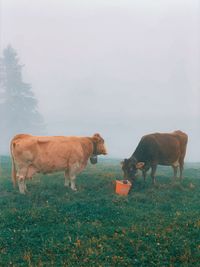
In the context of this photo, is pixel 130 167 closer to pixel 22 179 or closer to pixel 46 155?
pixel 46 155

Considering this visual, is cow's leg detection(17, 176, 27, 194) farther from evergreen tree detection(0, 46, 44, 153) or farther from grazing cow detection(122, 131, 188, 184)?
evergreen tree detection(0, 46, 44, 153)

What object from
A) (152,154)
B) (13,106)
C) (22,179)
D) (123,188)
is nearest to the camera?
(22,179)

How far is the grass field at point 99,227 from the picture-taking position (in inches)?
403

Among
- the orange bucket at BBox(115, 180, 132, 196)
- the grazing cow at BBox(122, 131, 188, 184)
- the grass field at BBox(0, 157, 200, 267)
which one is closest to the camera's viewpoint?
the grass field at BBox(0, 157, 200, 267)

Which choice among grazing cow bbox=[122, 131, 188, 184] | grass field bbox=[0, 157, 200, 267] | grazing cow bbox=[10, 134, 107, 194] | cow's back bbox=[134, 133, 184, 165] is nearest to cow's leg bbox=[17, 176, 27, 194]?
grazing cow bbox=[10, 134, 107, 194]

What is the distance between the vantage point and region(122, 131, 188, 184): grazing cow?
18.8 metres

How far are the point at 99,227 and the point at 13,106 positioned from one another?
69693 mm

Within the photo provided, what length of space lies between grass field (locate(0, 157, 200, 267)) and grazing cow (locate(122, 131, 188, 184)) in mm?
1177

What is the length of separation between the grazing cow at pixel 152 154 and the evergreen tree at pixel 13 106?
60.8m

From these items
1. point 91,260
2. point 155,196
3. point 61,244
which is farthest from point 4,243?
point 155,196

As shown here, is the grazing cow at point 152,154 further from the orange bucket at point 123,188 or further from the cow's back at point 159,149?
the orange bucket at point 123,188

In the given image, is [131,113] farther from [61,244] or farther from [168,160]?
[61,244]

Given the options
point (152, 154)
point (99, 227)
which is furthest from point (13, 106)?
point (99, 227)

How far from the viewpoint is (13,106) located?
259ft
